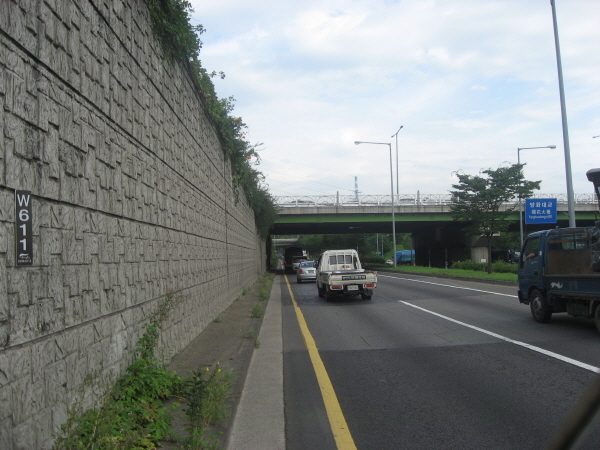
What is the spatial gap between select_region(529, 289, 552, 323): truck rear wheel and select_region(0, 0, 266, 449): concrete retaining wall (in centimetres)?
819

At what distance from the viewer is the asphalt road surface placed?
517 centimetres

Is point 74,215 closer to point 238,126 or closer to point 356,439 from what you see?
point 356,439

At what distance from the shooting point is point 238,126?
1869 centimetres

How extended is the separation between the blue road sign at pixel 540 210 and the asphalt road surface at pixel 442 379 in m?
19.3

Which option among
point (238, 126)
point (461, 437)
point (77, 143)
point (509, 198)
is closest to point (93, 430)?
point (77, 143)

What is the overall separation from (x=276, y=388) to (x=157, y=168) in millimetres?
3352

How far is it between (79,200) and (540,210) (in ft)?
104

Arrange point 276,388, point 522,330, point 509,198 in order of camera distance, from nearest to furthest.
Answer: point 276,388 < point 522,330 < point 509,198

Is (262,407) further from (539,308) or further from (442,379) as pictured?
(539,308)

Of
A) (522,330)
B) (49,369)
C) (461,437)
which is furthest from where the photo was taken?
(522,330)

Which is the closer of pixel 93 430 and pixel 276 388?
pixel 93 430

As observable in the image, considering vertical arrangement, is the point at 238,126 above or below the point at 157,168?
above

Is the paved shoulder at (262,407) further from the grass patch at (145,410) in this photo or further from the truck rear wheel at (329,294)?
the truck rear wheel at (329,294)

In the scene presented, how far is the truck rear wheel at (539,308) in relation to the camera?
38.7 ft
